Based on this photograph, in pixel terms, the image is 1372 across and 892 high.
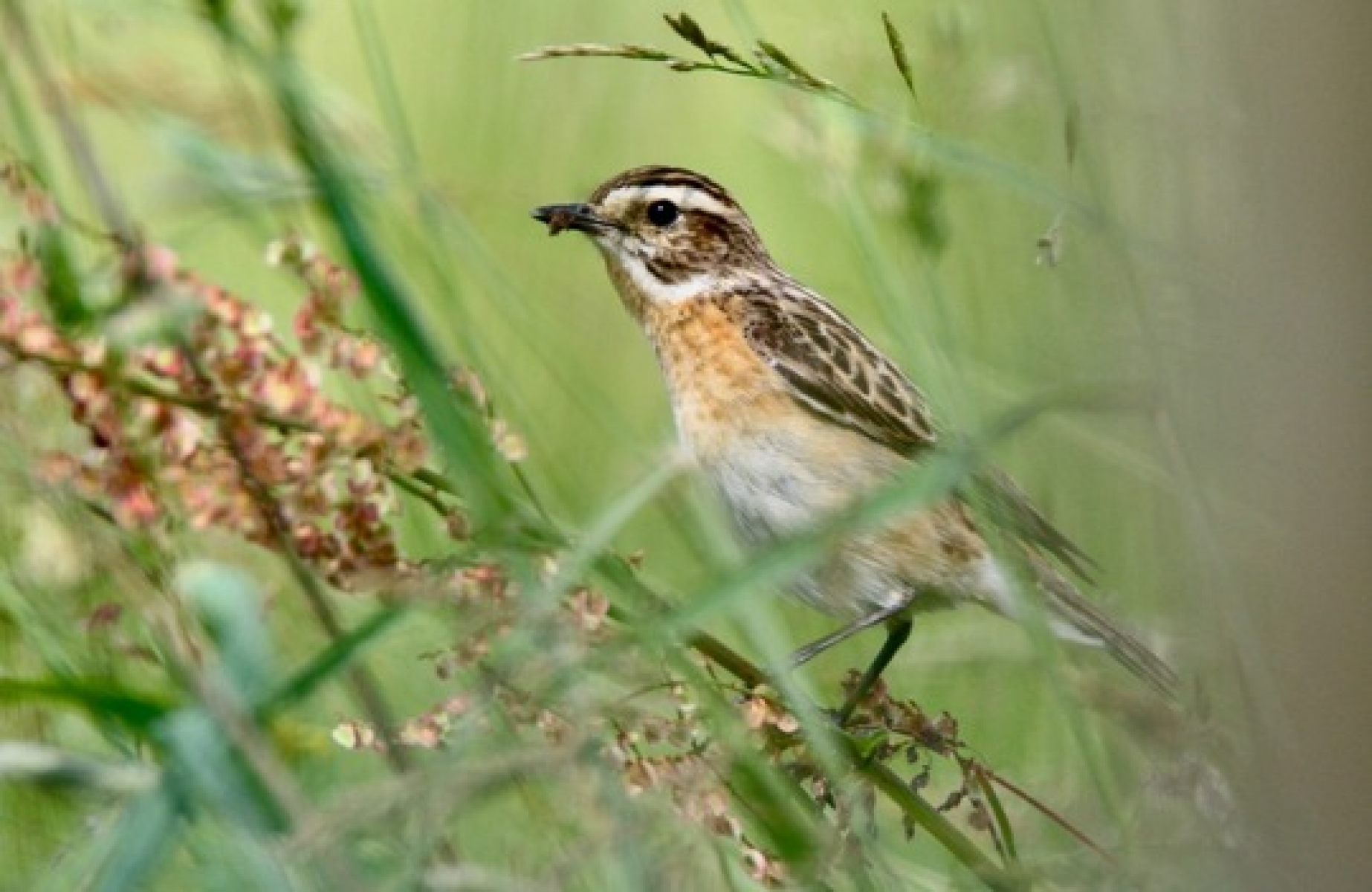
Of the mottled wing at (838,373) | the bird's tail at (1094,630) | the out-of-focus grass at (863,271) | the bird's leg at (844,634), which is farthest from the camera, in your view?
the mottled wing at (838,373)

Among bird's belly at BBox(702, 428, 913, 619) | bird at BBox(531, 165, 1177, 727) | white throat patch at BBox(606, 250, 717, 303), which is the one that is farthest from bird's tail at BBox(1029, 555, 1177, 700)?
white throat patch at BBox(606, 250, 717, 303)

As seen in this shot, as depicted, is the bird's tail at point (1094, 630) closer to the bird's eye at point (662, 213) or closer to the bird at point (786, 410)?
the bird at point (786, 410)

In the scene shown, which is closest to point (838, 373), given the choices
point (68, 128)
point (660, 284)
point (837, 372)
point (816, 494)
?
point (837, 372)

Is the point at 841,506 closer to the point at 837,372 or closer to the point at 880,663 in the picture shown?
the point at 837,372

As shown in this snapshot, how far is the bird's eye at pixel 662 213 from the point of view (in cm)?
414

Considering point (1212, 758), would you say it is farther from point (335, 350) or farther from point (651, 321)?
point (651, 321)

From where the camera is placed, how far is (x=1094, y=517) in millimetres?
2617

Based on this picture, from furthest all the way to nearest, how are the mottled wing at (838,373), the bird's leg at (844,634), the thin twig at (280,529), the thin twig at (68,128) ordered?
the mottled wing at (838,373), the bird's leg at (844,634), the thin twig at (68,128), the thin twig at (280,529)

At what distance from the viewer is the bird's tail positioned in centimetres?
285

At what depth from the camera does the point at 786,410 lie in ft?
12.9

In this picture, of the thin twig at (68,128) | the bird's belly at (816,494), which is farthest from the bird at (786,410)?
the thin twig at (68,128)

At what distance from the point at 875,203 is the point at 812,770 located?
2.78ft

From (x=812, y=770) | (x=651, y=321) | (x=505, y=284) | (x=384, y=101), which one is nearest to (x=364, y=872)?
(x=812, y=770)

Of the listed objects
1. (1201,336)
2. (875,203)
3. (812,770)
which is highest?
(1201,336)
